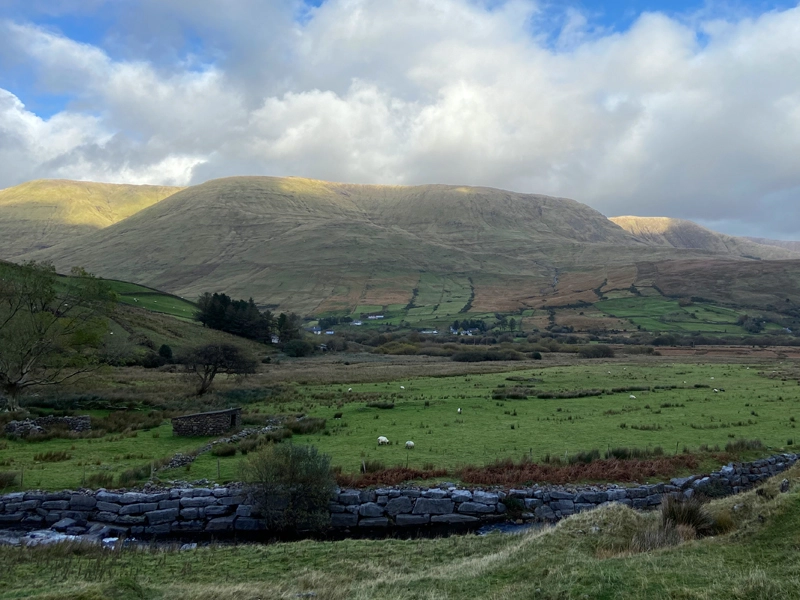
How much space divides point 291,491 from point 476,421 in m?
17.0

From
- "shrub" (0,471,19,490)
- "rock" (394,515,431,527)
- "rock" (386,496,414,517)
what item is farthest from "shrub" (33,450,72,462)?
"rock" (394,515,431,527)

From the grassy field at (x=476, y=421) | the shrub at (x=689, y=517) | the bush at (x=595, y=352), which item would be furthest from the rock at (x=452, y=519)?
the bush at (x=595, y=352)

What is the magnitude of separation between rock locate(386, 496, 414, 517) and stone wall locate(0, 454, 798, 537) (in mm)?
35

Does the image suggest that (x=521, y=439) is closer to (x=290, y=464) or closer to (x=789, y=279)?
(x=290, y=464)

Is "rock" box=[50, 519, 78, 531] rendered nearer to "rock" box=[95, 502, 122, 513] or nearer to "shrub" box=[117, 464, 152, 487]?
"rock" box=[95, 502, 122, 513]

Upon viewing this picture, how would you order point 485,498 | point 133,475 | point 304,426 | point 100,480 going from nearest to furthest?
1. point 485,498
2. point 100,480
3. point 133,475
4. point 304,426

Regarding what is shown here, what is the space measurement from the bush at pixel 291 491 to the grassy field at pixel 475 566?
7.26ft

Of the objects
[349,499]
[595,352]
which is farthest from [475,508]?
[595,352]

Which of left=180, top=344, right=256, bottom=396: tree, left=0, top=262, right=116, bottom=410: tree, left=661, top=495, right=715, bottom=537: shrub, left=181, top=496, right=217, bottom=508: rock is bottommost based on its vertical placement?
left=181, top=496, right=217, bottom=508: rock

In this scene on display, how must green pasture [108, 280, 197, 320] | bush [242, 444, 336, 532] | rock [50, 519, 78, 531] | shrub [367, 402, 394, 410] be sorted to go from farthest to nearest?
green pasture [108, 280, 197, 320] → shrub [367, 402, 394, 410] → bush [242, 444, 336, 532] → rock [50, 519, 78, 531]

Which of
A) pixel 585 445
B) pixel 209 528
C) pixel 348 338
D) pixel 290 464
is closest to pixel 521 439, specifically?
pixel 585 445

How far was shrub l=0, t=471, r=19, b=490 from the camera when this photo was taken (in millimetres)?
21263

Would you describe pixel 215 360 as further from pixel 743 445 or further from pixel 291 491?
pixel 743 445

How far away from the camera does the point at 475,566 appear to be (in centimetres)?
1292
